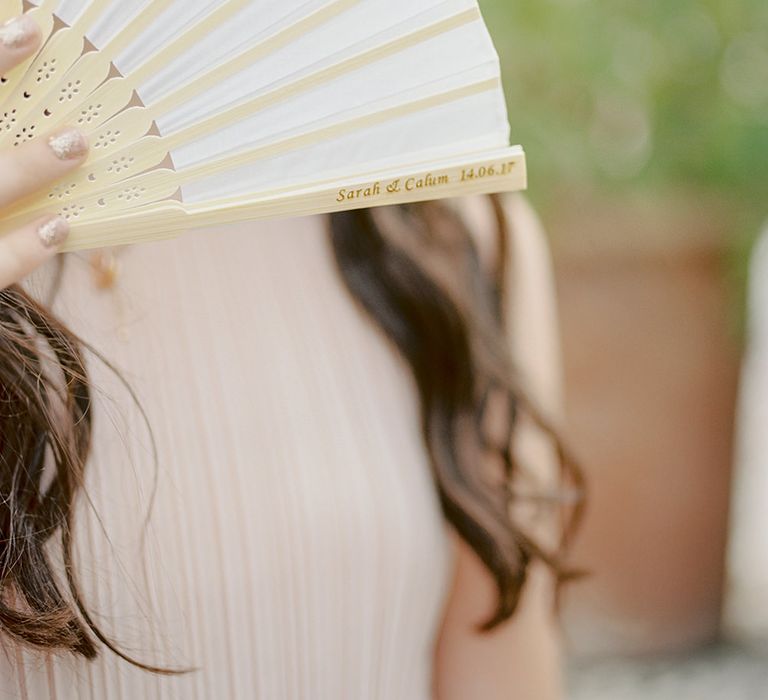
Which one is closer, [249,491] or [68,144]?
[68,144]

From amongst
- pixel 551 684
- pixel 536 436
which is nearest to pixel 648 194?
pixel 536 436

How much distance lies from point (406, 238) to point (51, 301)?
13.9 inches

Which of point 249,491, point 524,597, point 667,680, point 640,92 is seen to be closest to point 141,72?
point 249,491

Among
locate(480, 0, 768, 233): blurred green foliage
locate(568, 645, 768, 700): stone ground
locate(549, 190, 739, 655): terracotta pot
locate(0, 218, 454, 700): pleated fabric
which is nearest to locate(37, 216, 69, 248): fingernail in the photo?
locate(0, 218, 454, 700): pleated fabric

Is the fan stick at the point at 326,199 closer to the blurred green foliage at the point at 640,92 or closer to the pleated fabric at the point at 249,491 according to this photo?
the pleated fabric at the point at 249,491

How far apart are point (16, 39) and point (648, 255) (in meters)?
1.55

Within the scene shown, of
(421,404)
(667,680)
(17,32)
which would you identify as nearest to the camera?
(17,32)

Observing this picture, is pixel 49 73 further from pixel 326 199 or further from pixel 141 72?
pixel 326 199

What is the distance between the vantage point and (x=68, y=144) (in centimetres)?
49

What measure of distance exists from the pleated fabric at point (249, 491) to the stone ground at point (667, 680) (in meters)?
1.33

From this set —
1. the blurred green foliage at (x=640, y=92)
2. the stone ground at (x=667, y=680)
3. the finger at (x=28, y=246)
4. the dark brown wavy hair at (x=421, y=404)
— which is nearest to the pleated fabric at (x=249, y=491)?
the dark brown wavy hair at (x=421, y=404)

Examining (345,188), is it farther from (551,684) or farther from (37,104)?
(551,684)

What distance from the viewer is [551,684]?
917mm

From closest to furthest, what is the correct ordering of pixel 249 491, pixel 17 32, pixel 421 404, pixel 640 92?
pixel 17 32
pixel 249 491
pixel 421 404
pixel 640 92
